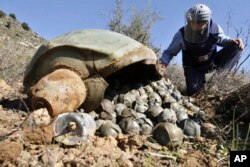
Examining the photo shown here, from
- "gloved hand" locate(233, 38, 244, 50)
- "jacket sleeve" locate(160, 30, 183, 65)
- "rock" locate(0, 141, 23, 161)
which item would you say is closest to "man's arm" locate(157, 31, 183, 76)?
"jacket sleeve" locate(160, 30, 183, 65)

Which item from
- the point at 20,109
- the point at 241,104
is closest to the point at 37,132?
the point at 20,109

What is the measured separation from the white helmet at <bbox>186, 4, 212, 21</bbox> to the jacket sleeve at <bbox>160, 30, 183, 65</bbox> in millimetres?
315

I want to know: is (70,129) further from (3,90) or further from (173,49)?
(173,49)

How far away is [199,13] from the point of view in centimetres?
552

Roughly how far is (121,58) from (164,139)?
898 millimetres

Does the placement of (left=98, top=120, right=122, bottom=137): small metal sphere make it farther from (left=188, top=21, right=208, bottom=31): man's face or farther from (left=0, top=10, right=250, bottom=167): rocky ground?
(left=188, top=21, right=208, bottom=31): man's face

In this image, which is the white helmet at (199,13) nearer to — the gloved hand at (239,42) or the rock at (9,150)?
the gloved hand at (239,42)

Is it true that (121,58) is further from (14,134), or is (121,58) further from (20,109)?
(14,134)

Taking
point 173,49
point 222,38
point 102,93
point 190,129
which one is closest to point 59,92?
point 102,93

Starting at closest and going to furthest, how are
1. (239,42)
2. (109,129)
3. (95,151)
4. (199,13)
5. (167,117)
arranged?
(95,151) → (109,129) → (167,117) → (199,13) → (239,42)

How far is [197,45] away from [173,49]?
0.32m

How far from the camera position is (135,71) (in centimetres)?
456

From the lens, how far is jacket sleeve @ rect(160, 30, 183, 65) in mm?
5774

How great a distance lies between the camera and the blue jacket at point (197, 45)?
5.71 metres
